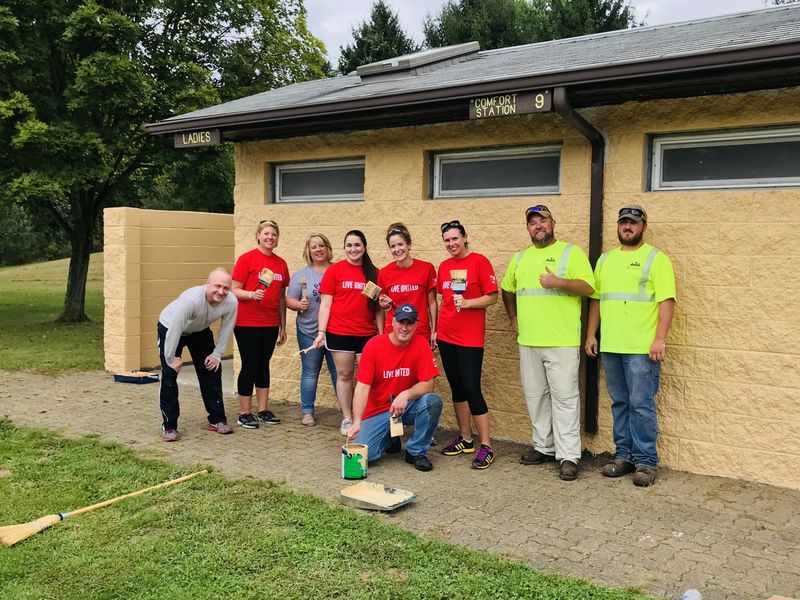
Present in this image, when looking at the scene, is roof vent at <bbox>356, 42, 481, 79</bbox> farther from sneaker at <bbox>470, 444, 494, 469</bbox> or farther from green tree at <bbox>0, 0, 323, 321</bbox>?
green tree at <bbox>0, 0, 323, 321</bbox>

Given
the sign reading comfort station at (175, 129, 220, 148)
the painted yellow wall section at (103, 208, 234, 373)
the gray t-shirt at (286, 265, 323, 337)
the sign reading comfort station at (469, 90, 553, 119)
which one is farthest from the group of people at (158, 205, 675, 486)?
the painted yellow wall section at (103, 208, 234, 373)

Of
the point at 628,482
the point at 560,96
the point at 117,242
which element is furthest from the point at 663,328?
the point at 117,242

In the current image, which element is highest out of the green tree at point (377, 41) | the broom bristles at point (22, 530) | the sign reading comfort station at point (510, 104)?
the green tree at point (377, 41)

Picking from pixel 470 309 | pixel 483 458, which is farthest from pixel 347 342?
pixel 483 458

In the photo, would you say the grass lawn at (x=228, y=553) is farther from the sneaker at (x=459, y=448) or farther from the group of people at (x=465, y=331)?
the sneaker at (x=459, y=448)

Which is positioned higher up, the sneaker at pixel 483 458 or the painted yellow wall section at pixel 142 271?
the painted yellow wall section at pixel 142 271

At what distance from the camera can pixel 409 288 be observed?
577cm

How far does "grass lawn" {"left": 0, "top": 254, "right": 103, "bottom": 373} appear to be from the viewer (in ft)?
32.0

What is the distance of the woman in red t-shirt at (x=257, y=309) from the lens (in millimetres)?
6355

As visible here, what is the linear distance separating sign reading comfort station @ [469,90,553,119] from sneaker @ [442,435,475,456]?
260 cm

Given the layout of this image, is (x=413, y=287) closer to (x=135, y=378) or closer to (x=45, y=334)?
(x=135, y=378)

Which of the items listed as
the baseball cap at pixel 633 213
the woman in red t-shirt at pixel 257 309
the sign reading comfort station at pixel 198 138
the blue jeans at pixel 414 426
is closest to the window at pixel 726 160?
the baseball cap at pixel 633 213

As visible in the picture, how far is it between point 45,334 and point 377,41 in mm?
18591

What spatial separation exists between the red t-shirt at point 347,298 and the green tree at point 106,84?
7.60 meters
